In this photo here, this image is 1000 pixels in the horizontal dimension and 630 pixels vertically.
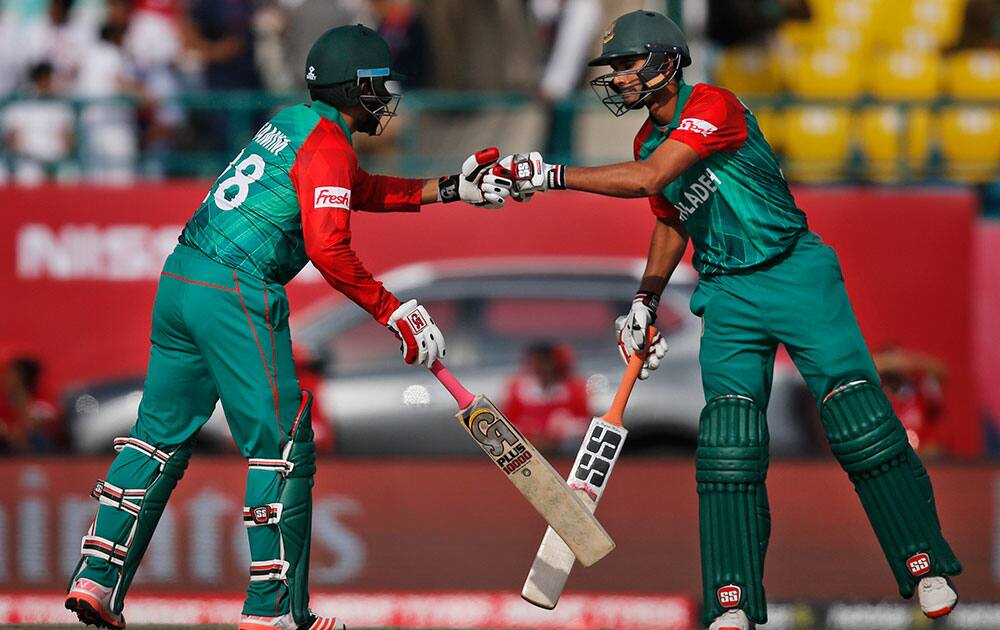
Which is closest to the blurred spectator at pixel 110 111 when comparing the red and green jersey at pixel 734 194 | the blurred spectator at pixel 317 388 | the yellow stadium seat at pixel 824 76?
the blurred spectator at pixel 317 388

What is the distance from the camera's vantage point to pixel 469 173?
5965 mm

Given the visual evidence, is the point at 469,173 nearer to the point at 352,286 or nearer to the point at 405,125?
the point at 352,286

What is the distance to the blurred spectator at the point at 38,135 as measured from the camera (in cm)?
1229

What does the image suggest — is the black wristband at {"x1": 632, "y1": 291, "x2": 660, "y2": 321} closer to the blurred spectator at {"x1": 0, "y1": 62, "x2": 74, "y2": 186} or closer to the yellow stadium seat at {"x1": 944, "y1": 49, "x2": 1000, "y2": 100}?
the blurred spectator at {"x1": 0, "y1": 62, "x2": 74, "y2": 186}

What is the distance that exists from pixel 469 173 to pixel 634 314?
782 millimetres

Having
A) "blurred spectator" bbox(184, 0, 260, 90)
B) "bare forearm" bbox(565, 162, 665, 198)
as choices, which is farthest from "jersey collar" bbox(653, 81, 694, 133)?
"blurred spectator" bbox(184, 0, 260, 90)

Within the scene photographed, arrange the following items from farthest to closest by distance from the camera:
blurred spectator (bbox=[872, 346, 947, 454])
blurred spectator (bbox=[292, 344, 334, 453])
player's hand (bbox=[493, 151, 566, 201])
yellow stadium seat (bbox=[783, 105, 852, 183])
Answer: yellow stadium seat (bbox=[783, 105, 852, 183])
blurred spectator (bbox=[872, 346, 947, 454])
blurred spectator (bbox=[292, 344, 334, 453])
player's hand (bbox=[493, 151, 566, 201])

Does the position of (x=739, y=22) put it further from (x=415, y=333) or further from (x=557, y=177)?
(x=415, y=333)

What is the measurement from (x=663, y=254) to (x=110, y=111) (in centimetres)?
722

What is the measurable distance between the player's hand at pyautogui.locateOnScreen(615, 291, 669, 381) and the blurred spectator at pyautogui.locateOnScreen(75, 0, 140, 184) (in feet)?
23.4

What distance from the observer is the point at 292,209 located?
5539 mm

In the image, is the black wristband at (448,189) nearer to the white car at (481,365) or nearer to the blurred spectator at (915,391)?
the white car at (481,365)

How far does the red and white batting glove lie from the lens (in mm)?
5884

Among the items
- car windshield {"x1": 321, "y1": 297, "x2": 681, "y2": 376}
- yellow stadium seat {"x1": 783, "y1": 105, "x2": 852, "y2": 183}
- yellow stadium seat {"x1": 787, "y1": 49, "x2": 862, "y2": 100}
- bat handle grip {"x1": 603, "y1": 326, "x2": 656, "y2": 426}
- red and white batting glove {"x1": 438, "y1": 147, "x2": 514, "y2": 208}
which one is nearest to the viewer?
red and white batting glove {"x1": 438, "y1": 147, "x2": 514, "y2": 208}
